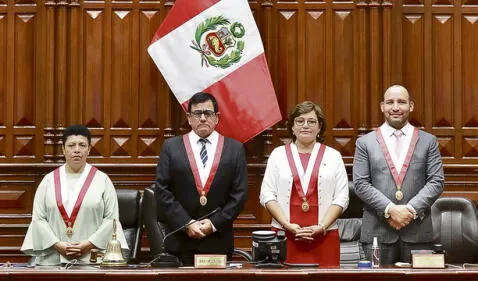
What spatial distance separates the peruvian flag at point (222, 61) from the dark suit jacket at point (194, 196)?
1.31 m

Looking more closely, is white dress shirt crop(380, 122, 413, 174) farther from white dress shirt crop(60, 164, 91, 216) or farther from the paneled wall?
white dress shirt crop(60, 164, 91, 216)

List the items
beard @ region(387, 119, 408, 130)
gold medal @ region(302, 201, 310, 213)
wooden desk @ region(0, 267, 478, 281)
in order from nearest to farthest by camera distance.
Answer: wooden desk @ region(0, 267, 478, 281)
gold medal @ region(302, 201, 310, 213)
beard @ region(387, 119, 408, 130)

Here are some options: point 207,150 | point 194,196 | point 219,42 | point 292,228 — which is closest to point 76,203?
point 194,196

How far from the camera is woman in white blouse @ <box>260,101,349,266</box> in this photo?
620cm

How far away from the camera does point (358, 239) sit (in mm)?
7055

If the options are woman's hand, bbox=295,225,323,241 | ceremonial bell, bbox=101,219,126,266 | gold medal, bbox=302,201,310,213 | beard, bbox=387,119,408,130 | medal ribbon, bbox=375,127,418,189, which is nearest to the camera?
ceremonial bell, bbox=101,219,126,266

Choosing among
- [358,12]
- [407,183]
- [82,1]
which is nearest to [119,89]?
[82,1]

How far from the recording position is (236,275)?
4.88m

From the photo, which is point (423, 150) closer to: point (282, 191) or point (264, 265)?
point (282, 191)

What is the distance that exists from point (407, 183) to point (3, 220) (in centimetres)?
338

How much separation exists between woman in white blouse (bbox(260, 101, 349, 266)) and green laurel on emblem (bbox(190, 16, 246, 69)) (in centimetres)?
148

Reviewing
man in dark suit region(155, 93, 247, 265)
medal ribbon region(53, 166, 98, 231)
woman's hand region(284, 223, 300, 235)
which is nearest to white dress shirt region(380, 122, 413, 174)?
woman's hand region(284, 223, 300, 235)

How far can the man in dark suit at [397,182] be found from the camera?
6.27 m

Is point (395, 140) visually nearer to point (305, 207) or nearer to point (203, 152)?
point (305, 207)
